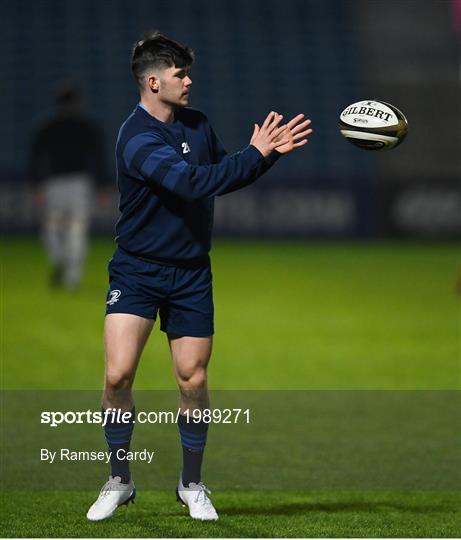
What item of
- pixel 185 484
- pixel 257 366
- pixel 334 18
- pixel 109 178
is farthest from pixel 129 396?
pixel 334 18

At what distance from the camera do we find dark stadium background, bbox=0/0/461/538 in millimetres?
6512

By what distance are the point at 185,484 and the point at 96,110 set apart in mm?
22041

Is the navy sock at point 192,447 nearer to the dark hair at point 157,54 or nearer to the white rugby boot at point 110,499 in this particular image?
the white rugby boot at point 110,499

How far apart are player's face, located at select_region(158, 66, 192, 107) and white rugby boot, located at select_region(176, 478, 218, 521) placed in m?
1.84

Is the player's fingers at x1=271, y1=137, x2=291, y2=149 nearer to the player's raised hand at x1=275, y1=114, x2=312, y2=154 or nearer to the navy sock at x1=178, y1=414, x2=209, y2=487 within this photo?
the player's raised hand at x1=275, y1=114, x2=312, y2=154

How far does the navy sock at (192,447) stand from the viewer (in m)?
6.00

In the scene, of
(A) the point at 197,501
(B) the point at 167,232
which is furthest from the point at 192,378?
(B) the point at 167,232

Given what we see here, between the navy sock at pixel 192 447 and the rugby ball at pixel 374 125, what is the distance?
163cm

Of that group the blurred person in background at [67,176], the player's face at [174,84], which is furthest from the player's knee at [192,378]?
the blurred person in background at [67,176]

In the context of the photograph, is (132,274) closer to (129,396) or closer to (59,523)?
(129,396)

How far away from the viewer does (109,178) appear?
75.3 ft
